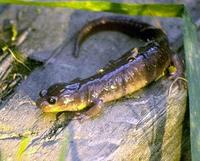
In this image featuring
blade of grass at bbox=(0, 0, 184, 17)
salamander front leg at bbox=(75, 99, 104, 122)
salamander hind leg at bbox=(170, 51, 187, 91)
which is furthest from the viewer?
salamander hind leg at bbox=(170, 51, 187, 91)

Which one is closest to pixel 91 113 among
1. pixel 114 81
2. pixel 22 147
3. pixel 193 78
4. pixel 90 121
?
pixel 90 121

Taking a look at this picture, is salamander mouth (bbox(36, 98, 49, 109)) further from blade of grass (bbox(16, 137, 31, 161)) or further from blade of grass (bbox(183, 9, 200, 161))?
blade of grass (bbox(183, 9, 200, 161))

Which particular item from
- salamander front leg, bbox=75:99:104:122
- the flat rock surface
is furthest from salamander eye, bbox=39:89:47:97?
salamander front leg, bbox=75:99:104:122

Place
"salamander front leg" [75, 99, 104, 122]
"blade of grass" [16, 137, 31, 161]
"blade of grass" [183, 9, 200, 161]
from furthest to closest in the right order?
"salamander front leg" [75, 99, 104, 122], "blade of grass" [16, 137, 31, 161], "blade of grass" [183, 9, 200, 161]

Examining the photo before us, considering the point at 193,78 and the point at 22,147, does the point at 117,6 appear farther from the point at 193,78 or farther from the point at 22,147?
the point at 22,147

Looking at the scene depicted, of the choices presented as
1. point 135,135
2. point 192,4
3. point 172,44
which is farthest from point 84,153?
point 192,4

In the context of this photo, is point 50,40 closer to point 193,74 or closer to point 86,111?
point 86,111

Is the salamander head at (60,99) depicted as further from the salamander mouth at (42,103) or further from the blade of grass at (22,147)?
the blade of grass at (22,147)
